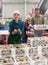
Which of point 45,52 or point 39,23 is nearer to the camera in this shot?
point 45,52

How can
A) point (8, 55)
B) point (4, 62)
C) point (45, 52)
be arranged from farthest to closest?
point (45, 52), point (8, 55), point (4, 62)

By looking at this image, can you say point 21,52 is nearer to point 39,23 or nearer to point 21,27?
point 21,27

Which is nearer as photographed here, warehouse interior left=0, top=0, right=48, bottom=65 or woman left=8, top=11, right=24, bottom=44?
warehouse interior left=0, top=0, right=48, bottom=65

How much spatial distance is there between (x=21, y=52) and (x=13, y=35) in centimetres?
182

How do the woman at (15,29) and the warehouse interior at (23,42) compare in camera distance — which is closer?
the warehouse interior at (23,42)

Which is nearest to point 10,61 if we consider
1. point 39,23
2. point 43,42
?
point 43,42

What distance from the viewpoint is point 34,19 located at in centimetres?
598

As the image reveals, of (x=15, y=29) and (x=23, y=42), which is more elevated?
(x=15, y=29)

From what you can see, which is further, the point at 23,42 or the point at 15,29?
the point at 23,42

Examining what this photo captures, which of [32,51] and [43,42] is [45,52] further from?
[43,42]

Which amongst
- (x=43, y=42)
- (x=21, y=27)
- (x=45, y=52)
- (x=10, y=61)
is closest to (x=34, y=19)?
(x=21, y=27)

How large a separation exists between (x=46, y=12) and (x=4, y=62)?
8.98m

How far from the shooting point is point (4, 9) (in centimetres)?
1502

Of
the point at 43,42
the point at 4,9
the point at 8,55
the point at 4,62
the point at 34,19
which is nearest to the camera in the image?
the point at 4,62
